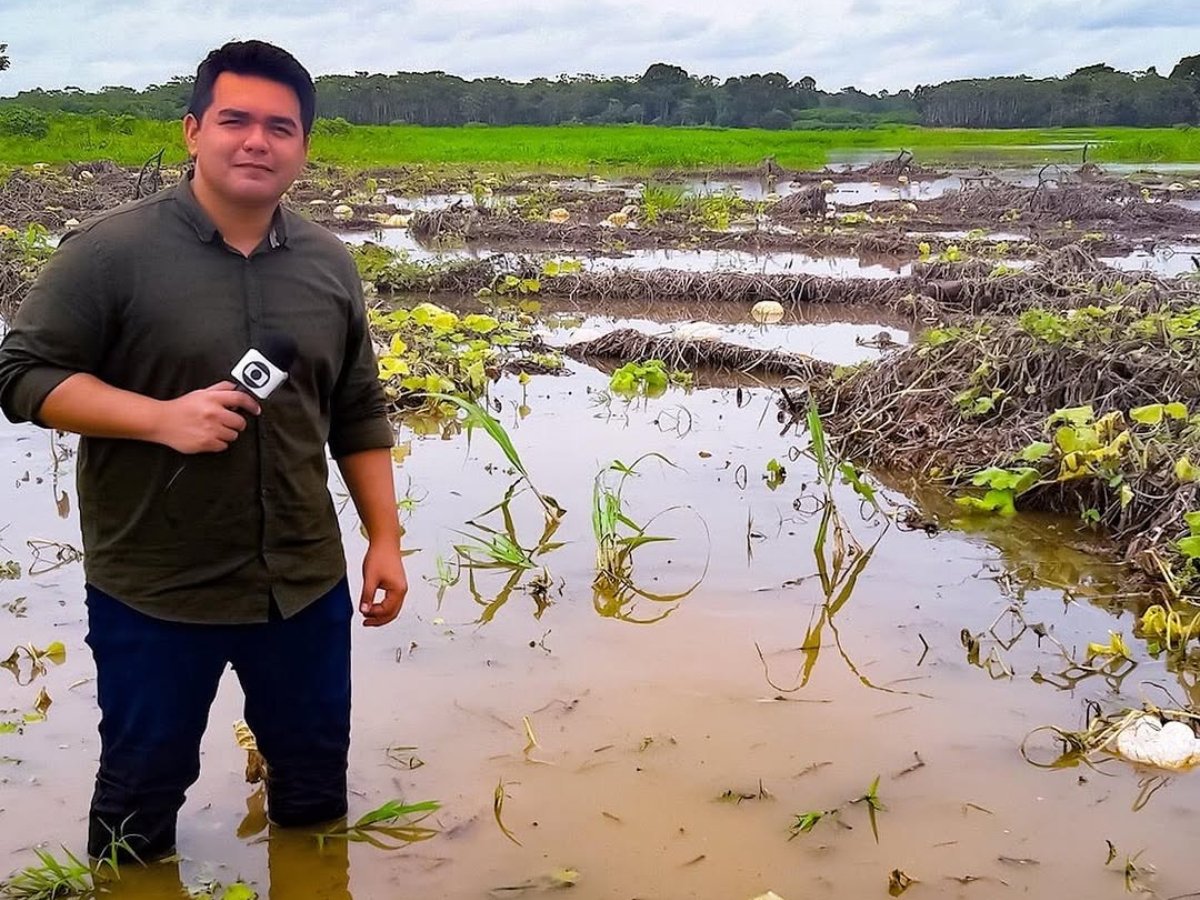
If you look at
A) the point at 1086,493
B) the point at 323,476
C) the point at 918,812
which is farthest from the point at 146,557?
the point at 1086,493

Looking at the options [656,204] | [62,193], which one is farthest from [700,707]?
[62,193]

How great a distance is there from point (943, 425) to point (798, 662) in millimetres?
2584

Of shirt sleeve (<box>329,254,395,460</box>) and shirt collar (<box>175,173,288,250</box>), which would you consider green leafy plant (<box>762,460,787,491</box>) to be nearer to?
shirt sleeve (<box>329,254,395,460</box>)

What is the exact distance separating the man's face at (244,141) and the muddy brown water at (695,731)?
1.52m

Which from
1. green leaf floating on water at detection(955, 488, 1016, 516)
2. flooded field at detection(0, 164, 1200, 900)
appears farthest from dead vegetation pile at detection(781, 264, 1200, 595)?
flooded field at detection(0, 164, 1200, 900)

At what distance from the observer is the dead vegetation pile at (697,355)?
7.69 m

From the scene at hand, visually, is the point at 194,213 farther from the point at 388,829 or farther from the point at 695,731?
the point at 695,731

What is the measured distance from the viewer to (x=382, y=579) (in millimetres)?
2566

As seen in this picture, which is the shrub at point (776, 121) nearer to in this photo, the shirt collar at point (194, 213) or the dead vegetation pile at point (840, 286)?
the dead vegetation pile at point (840, 286)

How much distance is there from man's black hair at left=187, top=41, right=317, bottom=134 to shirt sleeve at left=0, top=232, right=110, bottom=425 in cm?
34

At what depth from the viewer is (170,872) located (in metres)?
2.58

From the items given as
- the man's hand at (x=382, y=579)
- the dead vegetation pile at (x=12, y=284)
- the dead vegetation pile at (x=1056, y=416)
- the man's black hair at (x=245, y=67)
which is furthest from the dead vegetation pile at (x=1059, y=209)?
the man's black hair at (x=245, y=67)

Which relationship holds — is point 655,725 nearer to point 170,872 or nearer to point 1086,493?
point 170,872

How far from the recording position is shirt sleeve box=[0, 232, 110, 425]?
201 centimetres
